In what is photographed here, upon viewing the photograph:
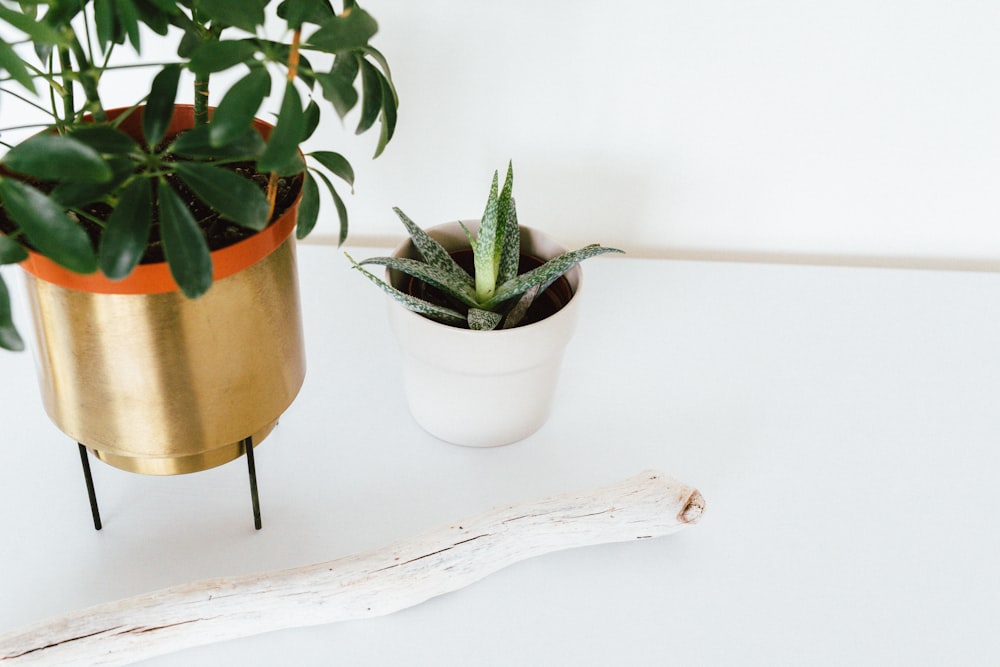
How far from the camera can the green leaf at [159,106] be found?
549 millimetres

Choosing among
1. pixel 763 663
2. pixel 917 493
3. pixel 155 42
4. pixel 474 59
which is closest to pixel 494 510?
pixel 763 663

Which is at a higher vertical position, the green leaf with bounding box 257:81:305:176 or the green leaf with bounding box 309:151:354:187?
the green leaf with bounding box 257:81:305:176

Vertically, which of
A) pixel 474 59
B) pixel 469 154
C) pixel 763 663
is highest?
pixel 474 59

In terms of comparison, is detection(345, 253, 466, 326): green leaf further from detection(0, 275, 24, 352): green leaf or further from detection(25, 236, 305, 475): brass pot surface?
detection(0, 275, 24, 352): green leaf

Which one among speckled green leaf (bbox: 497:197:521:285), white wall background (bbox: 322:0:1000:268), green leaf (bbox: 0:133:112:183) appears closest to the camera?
green leaf (bbox: 0:133:112:183)

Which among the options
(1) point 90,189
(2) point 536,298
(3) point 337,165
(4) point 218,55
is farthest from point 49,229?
(2) point 536,298

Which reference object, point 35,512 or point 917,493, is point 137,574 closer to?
Answer: point 35,512

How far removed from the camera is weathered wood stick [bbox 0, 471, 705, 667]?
0.64m

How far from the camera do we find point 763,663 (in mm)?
677

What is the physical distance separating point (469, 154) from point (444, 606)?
0.54 metres

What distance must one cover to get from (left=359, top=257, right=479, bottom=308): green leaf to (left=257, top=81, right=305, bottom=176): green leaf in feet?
0.86

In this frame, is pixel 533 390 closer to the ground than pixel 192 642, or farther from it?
farther from it

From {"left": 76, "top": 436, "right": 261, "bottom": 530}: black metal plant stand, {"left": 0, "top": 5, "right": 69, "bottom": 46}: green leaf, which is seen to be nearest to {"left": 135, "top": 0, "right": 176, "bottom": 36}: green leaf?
{"left": 0, "top": 5, "right": 69, "bottom": 46}: green leaf

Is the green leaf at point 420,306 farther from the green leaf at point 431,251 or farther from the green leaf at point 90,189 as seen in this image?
the green leaf at point 90,189
